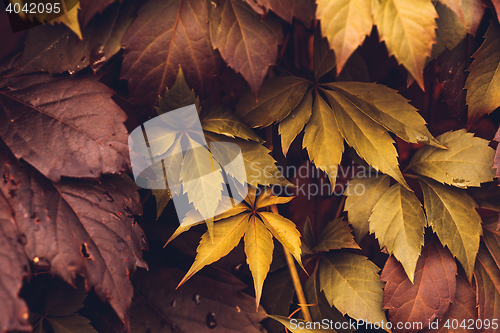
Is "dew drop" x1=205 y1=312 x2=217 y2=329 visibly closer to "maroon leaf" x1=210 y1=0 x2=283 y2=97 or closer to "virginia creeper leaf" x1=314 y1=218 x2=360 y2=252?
"virginia creeper leaf" x1=314 y1=218 x2=360 y2=252

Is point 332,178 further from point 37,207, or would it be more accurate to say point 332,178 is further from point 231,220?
point 37,207

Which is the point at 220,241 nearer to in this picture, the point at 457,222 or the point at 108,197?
the point at 108,197

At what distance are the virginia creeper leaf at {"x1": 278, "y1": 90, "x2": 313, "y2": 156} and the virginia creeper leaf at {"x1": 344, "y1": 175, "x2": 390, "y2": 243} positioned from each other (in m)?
0.21

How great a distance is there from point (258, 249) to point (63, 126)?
0.47m

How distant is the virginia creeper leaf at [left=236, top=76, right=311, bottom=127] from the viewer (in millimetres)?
677

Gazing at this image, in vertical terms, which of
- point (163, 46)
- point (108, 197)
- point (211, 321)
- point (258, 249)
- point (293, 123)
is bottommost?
point (211, 321)

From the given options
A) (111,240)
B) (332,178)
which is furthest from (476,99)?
(111,240)

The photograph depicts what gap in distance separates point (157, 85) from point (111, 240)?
319 millimetres

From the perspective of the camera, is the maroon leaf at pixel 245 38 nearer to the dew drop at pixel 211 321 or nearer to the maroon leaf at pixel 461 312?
the dew drop at pixel 211 321

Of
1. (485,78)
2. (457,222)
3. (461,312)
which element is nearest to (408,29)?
(485,78)

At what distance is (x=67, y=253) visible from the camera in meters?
0.52

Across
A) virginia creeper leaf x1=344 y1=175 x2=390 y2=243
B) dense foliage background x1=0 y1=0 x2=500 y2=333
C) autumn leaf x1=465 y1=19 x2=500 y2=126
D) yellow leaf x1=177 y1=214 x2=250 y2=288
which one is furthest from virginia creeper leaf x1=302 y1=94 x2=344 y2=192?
autumn leaf x1=465 y1=19 x2=500 y2=126

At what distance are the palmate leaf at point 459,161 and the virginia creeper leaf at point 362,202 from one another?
0.11 meters

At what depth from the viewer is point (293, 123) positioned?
68 centimetres
